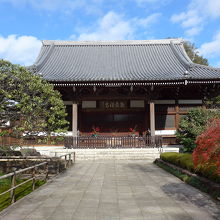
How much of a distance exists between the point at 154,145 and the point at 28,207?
39.9ft

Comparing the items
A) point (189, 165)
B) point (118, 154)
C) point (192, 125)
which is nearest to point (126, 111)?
point (118, 154)

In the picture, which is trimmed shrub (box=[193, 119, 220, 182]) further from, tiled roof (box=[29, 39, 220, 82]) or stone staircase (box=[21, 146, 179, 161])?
tiled roof (box=[29, 39, 220, 82])

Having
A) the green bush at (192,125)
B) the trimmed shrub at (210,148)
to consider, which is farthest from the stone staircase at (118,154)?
the trimmed shrub at (210,148)

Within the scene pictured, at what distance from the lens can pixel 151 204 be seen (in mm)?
5512

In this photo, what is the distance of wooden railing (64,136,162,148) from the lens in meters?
16.5

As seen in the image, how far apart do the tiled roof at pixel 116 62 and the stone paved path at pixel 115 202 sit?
9.53m

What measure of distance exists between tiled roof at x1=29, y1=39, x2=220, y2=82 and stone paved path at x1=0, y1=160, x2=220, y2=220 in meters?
9.53

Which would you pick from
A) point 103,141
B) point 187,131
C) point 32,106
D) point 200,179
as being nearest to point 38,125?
point 32,106

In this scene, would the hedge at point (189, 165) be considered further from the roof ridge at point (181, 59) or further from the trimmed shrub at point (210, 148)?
the roof ridge at point (181, 59)

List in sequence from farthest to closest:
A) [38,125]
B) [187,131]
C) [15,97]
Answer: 1. [187,131]
2. [38,125]
3. [15,97]

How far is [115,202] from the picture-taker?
18.6 feet

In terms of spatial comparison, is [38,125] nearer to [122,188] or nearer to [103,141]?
[122,188]

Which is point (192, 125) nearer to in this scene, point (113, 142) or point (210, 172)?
point (113, 142)

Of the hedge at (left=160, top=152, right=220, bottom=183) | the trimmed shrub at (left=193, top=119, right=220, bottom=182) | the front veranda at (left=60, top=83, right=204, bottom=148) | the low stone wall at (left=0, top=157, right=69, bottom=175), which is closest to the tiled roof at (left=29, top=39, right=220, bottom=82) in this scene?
the front veranda at (left=60, top=83, right=204, bottom=148)
